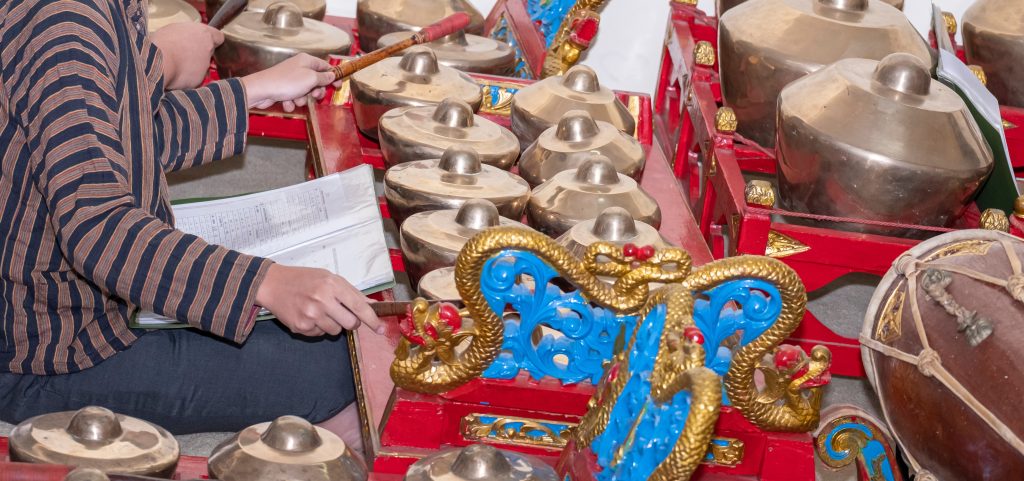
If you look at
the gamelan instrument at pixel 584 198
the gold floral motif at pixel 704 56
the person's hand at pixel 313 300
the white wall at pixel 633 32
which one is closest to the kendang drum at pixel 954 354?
the gamelan instrument at pixel 584 198

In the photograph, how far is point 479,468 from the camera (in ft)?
3.92

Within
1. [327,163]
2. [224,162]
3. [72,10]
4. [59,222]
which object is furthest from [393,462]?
[224,162]

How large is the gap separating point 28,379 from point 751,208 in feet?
3.55

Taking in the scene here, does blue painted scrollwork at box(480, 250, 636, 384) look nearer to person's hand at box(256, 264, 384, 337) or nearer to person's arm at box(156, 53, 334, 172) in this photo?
person's hand at box(256, 264, 384, 337)

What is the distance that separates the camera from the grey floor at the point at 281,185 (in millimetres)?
2941

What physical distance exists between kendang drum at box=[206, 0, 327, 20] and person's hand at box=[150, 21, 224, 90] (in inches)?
25.4

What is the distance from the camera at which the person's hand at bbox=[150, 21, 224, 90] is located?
212 centimetres

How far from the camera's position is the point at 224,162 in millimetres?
3320

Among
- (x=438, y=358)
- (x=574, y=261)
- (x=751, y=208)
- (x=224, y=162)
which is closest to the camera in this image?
(x=574, y=261)

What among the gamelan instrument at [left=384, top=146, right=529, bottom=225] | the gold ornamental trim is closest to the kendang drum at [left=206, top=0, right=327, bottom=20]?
the gamelan instrument at [left=384, top=146, right=529, bottom=225]

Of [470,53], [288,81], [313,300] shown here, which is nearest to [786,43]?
[470,53]

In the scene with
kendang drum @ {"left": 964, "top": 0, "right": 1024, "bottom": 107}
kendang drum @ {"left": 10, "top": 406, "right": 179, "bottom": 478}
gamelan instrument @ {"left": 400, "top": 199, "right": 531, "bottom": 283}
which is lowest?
kendang drum @ {"left": 964, "top": 0, "right": 1024, "bottom": 107}

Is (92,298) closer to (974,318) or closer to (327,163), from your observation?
(327,163)

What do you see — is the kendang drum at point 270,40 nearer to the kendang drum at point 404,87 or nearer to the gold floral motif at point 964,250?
the kendang drum at point 404,87
